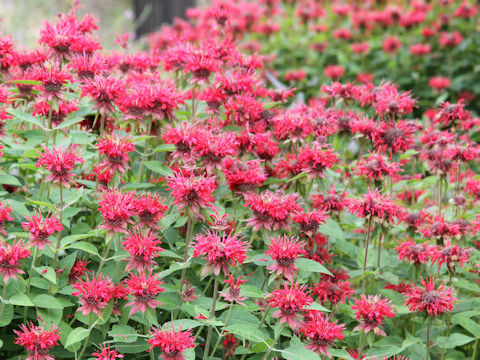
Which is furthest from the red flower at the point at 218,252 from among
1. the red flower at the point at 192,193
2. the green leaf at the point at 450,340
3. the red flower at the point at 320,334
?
the green leaf at the point at 450,340

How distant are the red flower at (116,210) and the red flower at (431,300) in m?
1.07

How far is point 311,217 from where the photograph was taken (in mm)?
2049

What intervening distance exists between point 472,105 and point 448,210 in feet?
13.1

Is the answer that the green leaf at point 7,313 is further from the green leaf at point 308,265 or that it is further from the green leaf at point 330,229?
the green leaf at point 330,229

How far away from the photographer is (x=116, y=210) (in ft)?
5.60

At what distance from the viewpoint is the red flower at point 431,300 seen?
6.53 feet

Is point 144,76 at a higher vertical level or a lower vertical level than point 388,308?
higher

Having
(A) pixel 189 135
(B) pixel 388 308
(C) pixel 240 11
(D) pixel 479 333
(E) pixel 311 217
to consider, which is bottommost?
(D) pixel 479 333

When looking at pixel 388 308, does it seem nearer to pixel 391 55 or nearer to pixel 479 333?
pixel 479 333

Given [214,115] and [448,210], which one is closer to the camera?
[214,115]

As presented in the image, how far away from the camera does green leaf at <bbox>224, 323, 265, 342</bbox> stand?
1703mm

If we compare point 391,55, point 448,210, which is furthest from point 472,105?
point 448,210

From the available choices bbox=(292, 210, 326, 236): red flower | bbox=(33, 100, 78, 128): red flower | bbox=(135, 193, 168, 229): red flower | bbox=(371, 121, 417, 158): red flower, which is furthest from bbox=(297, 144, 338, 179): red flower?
bbox=(33, 100, 78, 128): red flower

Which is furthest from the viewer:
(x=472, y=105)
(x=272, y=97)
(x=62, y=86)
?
(x=472, y=105)
